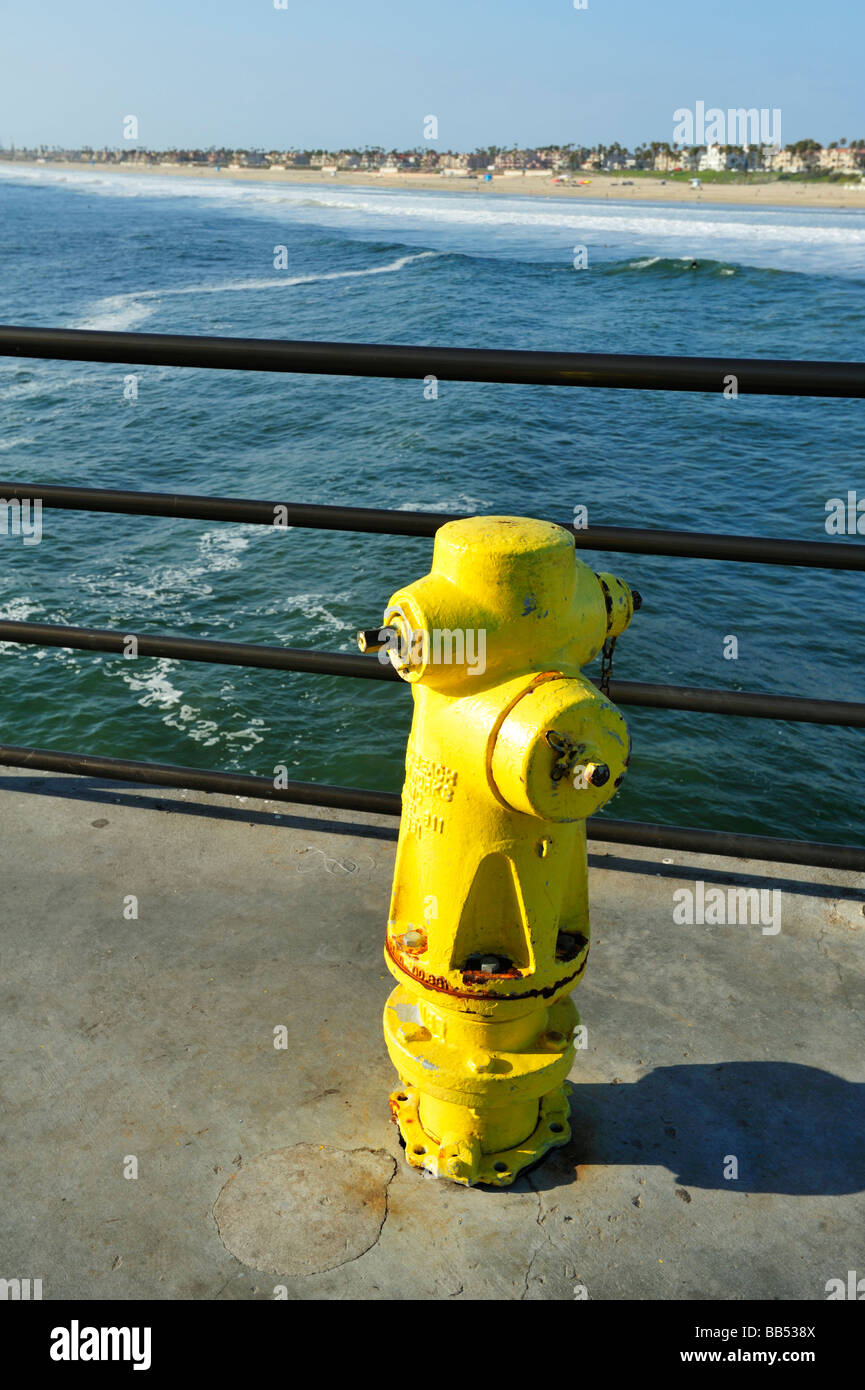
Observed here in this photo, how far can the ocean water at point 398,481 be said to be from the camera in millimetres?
12531

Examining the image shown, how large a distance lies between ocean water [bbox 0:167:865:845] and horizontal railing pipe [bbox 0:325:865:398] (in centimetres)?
687

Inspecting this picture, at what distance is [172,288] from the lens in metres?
37.3

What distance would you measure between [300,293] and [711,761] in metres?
28.6

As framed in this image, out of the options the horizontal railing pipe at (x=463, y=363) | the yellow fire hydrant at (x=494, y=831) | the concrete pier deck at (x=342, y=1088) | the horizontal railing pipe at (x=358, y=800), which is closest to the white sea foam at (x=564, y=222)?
the horizontal railing pipe at (x=358, y=800)

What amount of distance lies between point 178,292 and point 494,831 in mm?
38371

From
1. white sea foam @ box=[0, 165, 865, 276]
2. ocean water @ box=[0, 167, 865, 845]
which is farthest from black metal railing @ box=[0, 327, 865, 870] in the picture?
white sea foam @ box=[0, 165, 865, 276]

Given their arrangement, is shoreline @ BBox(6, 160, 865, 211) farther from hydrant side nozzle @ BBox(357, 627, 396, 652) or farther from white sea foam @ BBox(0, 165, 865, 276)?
hydrant side nozzle @ BBox(357, 627, 396, 652)

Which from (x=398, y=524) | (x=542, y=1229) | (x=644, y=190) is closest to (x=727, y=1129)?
(x=542, y=1229)

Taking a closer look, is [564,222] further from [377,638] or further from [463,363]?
[377,638]

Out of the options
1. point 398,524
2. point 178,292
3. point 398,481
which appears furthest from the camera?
point 178,292

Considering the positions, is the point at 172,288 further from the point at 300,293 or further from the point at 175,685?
the point at 175,685

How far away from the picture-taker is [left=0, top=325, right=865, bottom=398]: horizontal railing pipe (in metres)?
2.09

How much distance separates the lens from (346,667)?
Answer: 2607 millimetres

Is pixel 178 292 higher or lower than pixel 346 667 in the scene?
higher
